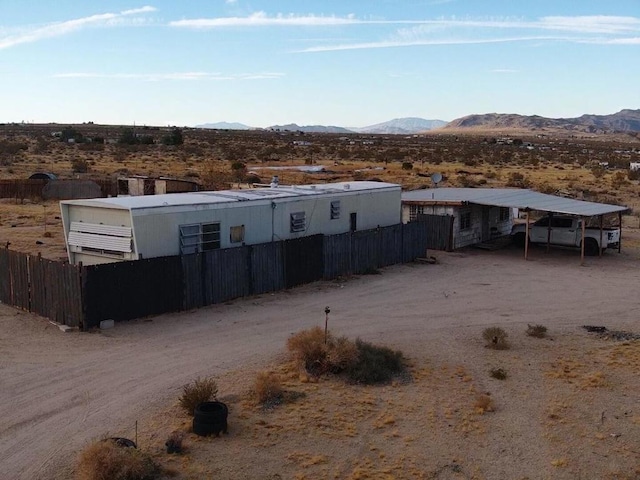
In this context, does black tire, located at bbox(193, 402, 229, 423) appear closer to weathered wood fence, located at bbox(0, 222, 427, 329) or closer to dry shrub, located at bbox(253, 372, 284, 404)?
dry shrub, located at bbox(253, 372, 284, 404)

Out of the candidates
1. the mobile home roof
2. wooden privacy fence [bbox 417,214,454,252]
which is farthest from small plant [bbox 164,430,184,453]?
wooden privacy fence [bbox 417,214,454,252]

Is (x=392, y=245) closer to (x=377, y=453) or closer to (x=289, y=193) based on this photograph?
(x=289, y=193)

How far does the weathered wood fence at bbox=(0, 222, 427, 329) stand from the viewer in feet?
52.6

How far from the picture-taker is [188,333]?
632 inches

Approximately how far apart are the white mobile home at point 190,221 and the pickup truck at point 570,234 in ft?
32.8

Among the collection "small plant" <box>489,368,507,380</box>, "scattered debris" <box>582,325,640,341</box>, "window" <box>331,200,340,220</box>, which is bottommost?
"scattered debris" <box>582,325,640,341</box>

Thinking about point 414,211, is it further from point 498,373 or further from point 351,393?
point 351,393

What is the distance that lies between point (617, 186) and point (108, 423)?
47447 mm

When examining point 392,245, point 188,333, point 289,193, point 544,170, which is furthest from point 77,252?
point 544,170

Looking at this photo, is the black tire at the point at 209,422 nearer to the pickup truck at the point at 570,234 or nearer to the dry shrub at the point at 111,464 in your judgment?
the dry shrub at the point at 111,464

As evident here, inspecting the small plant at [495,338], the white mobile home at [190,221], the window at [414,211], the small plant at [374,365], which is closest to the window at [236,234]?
the white mobile home at [190,221]

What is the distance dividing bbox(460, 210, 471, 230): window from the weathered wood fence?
8.24 meters

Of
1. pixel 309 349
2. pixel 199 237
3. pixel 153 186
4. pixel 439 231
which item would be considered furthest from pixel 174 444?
pixel 153 186

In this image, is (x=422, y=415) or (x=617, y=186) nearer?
(x=422, y=415)
